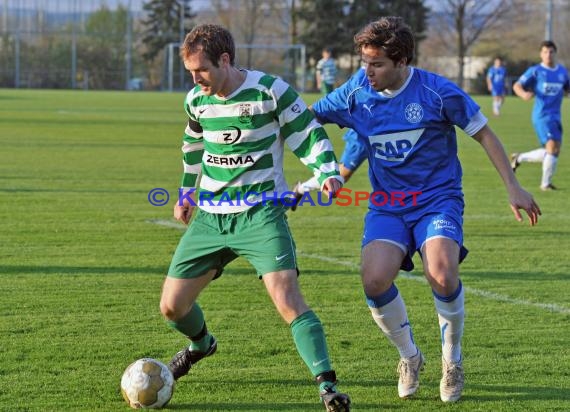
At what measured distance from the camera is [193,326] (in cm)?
480

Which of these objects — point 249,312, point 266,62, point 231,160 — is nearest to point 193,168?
point 231,160

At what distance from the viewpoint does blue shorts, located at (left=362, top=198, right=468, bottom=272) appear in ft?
15.2

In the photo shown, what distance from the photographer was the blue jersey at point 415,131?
15.5 feet

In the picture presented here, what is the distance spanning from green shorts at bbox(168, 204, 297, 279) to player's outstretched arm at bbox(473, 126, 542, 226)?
102cm

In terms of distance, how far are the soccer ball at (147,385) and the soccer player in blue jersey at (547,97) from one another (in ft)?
31.4

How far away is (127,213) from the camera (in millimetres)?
10766

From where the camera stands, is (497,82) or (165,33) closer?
(497,82)

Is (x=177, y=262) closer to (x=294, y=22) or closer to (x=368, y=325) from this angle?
(x=368, y=325)

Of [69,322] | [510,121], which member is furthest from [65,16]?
[69,322]

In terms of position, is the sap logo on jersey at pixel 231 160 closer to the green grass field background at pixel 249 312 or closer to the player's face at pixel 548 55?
the green grass field background at pixel 249 312

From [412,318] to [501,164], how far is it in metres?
1.79

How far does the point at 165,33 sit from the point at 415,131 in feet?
204

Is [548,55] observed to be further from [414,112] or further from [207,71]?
[207,71]
